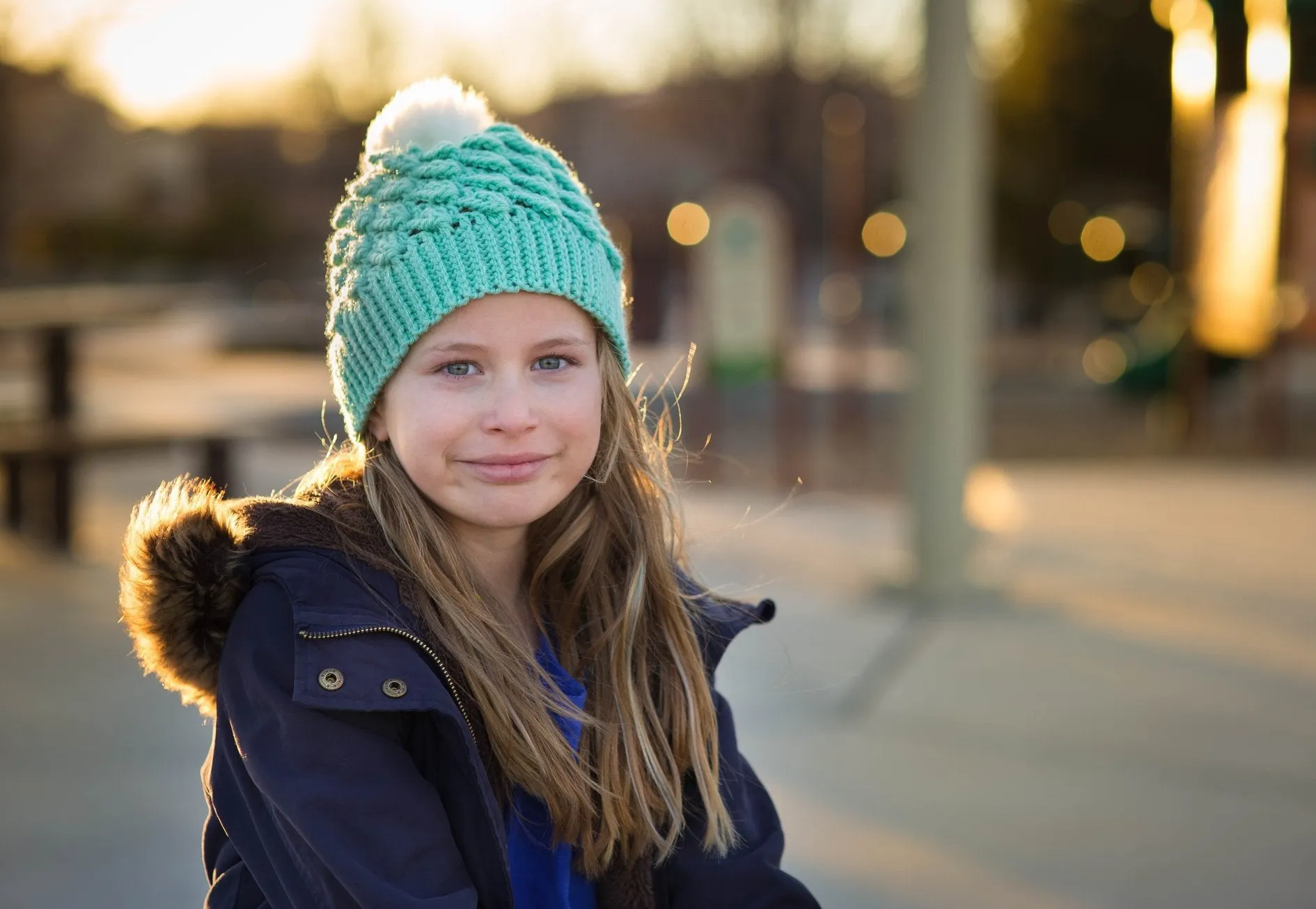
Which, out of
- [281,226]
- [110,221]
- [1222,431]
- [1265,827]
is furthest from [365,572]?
[281,226]

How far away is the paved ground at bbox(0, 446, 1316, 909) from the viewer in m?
2.90

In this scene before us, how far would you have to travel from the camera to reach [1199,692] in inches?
156

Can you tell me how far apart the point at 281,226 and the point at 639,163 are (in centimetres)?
848

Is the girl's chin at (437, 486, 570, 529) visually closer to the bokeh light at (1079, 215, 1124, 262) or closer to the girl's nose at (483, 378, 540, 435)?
the girl's nose at (483, 378, 540, 435)

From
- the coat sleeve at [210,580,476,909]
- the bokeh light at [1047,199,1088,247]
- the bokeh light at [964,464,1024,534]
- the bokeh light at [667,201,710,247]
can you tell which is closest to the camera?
the coat sleeve at [210,580,476,909]

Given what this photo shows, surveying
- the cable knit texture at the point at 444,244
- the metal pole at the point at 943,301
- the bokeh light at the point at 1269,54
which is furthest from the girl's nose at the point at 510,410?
the bokeh light at the point at 1269,54

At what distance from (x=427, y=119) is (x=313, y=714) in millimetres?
801

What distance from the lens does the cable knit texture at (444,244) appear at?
181 centimetres

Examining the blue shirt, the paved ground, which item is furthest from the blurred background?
the blue shirt

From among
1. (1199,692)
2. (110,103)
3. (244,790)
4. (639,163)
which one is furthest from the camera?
(639,163)

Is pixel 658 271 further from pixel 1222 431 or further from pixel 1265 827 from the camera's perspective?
pixel 1265 827

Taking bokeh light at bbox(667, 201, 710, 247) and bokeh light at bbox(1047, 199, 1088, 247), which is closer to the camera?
bokeh light at bbox(667, 201, 710, 247)

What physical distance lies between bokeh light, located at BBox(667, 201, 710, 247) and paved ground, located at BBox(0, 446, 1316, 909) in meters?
4.18

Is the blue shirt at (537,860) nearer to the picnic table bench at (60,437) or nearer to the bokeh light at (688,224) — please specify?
the picnic table bench at (60,437)
